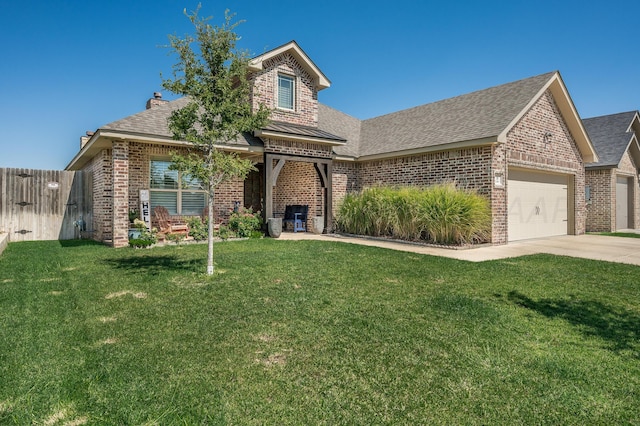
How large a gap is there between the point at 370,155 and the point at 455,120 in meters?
3.39

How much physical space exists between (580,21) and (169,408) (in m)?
15.9

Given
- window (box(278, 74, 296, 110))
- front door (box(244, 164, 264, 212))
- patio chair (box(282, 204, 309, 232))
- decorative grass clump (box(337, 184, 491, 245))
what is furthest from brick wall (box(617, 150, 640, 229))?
front door (box(244, 164, 264, 212))

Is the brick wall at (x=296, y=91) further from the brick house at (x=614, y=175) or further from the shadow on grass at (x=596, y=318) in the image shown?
the brick house at (x=614, y=175)

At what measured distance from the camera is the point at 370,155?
1435 centimetres

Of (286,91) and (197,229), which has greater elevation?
(286,91)

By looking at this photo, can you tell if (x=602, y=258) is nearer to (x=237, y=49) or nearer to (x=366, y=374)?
(x=366, y=374)

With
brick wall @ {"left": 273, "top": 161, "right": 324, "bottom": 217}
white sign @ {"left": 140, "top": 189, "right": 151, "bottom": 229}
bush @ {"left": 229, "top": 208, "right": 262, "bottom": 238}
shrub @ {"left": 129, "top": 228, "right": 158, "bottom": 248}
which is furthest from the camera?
brick wall @ {"left": 273, "top": 161, "right": 324, "bottom": 217}

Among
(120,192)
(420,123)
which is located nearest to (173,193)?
(120,192)

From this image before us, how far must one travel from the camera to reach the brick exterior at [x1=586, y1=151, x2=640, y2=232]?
16.6m

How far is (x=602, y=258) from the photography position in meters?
8.27

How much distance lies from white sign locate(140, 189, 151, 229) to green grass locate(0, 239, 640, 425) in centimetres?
394

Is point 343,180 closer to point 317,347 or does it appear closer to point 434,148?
point 434,148

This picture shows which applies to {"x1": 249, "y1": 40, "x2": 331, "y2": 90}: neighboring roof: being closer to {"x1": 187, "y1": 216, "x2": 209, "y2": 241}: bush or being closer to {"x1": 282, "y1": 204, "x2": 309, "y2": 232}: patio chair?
{"x1": 282, "y1": 204, "x2": 309, "y2": 232}: patio chair

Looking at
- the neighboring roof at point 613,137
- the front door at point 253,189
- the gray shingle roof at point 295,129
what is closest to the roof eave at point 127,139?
the gray shingle roof at point 295,129
